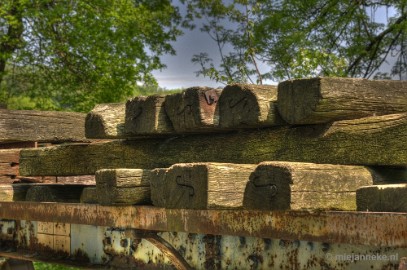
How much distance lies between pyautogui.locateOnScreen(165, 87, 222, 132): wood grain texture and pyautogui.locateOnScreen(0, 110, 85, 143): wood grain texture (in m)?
2.48

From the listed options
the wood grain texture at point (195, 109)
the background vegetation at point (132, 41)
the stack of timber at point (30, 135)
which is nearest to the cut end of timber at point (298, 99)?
the wood grain texture at point (195, 109)

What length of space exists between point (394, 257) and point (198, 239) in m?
1.21

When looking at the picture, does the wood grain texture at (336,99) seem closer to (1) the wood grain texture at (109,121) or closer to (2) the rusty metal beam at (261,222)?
(2) the rusty metal beam at (261,222)

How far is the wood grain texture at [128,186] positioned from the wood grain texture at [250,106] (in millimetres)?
558

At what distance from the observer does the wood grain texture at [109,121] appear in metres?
4.26

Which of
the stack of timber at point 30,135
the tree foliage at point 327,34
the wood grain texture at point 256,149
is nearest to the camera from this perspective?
the wood grain texture at point 256,149

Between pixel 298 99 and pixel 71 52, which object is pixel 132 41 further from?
pixel 298 99

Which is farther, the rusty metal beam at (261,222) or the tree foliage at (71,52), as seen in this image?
the tree foliage at (71,52)

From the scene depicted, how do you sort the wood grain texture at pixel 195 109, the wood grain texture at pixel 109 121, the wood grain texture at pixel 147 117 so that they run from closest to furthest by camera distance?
the wood grain texture at pixel 195 109
the wood grain texture at pixel 147 117
the wood grain texture at pixel 109 121

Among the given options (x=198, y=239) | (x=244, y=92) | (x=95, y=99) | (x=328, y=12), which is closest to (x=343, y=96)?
(x=244, y=92)

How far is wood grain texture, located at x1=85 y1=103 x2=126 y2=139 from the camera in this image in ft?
14.0

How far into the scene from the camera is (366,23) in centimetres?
2025

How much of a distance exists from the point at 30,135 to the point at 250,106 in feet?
10.0

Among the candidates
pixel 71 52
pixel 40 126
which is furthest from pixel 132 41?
pixel 40 126
